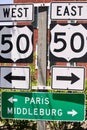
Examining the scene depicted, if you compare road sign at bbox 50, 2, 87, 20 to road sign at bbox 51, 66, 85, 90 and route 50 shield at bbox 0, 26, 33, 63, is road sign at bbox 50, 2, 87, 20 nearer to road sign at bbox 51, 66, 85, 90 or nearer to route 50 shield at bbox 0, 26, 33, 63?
route 50 shield at bbox 0, 26, 33, 63

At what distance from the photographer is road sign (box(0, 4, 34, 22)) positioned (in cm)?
443

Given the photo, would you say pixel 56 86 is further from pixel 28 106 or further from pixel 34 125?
pixel 34 125

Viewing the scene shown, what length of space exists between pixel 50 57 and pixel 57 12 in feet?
1.38

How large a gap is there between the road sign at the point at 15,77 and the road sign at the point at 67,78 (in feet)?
0.88

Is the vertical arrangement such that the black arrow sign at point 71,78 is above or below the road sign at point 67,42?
below

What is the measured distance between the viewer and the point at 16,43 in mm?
4484

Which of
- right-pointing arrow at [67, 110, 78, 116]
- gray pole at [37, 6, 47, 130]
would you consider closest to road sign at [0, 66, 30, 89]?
gray pole at [37, 6, 47, 130]

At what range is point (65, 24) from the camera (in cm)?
432

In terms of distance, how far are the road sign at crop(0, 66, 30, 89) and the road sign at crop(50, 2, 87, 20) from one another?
576 millimetres

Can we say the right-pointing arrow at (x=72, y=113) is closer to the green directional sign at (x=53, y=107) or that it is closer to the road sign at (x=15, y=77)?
the green directional sign at (x=53, y=107)

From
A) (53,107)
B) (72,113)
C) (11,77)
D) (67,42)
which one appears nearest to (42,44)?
(67,42)

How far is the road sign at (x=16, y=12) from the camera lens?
4.43m

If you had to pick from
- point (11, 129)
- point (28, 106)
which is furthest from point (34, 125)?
point (28, 106)

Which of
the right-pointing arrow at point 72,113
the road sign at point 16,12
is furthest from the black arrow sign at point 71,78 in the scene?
the road sign at point 16,12
